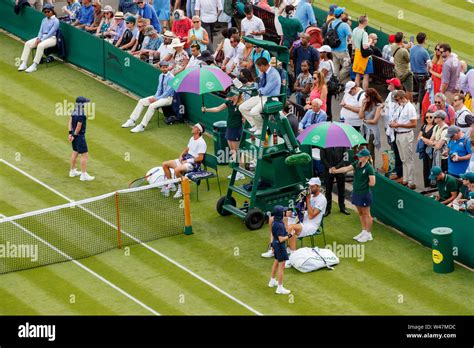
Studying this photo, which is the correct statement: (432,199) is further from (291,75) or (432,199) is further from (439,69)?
(291,75)

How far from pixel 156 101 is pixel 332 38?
5.38 metres

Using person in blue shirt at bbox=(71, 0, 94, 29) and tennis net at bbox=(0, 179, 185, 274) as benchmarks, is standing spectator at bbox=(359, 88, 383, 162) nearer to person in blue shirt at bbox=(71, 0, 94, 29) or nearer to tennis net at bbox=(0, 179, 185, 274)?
tennis net at bbox=(0, 179, 185, 274)

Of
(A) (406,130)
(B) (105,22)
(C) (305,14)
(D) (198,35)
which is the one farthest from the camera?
(B) (105,22)

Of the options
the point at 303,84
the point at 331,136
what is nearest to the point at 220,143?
the point at 303,84

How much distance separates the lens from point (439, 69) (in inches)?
1371

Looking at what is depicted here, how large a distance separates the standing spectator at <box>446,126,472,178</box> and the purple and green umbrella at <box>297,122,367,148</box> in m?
2.26

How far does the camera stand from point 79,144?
109 feet

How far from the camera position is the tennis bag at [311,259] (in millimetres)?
28766

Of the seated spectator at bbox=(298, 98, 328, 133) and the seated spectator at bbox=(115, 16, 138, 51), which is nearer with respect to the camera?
the seated spectator at bbox=(298, 98, 328, 133)

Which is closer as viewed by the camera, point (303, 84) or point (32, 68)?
point (303, 84)

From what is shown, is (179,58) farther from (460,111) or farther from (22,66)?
(460,111)

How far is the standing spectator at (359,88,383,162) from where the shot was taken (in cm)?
3231

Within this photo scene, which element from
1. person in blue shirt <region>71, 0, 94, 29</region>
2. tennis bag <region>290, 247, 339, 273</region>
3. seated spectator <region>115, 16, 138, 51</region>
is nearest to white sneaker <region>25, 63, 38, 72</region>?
person in blue shirt <region>71, 0, 94, 29</region>

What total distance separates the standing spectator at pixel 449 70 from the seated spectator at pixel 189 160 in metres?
6.56
